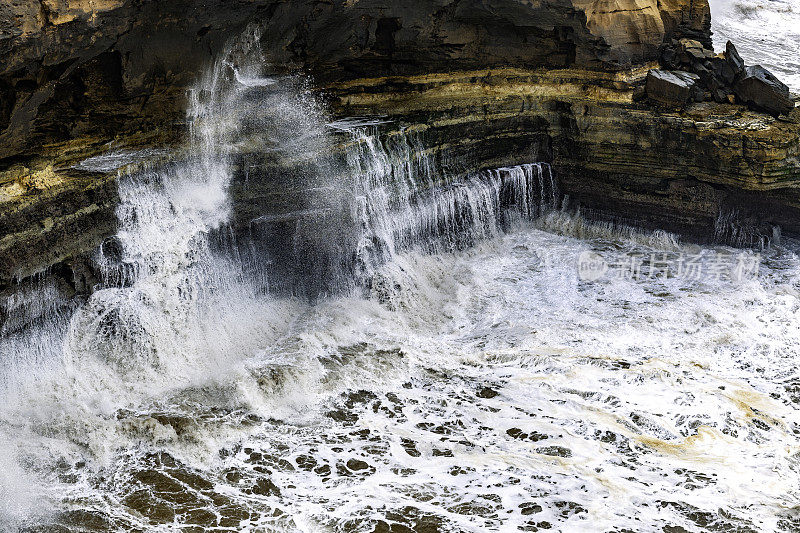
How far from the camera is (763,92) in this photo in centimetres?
1219

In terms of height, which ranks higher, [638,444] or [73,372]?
[73,372]

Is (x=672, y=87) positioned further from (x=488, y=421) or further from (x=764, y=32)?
(x=764, y=32)

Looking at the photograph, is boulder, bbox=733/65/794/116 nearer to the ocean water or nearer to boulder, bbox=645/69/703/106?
boulder, bbox=645/69/703/106

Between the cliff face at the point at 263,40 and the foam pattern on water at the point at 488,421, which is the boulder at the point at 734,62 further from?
the foam pattern on water at the point at 488,421

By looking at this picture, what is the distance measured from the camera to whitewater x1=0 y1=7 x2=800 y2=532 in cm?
756

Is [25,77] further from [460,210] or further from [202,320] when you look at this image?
[460,210]

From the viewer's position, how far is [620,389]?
364 inches

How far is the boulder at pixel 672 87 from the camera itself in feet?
40.3

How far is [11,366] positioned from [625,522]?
20.1ft

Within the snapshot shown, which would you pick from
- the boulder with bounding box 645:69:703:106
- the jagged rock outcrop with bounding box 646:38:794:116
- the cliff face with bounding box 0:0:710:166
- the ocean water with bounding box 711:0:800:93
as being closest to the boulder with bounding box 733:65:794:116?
the jagged rock outcrop with bounding box 646:38:794:116

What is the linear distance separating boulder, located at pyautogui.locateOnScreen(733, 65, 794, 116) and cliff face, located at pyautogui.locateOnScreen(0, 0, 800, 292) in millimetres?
314

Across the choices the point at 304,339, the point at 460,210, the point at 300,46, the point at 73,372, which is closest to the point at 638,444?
the point at 304,339

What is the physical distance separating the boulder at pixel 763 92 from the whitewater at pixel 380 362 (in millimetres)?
1970

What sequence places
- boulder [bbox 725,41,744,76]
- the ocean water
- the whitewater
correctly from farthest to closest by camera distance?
the ocean water < boulder [bbox 725,41,744,76] < the whitewater
